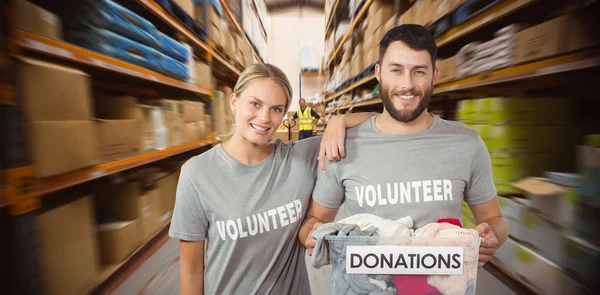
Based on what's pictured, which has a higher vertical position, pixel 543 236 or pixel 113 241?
pixel 543 236

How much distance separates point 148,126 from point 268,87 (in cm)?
112

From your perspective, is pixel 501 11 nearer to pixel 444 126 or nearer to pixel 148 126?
pixel 444 126

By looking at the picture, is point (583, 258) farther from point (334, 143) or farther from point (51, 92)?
point (51, 92)

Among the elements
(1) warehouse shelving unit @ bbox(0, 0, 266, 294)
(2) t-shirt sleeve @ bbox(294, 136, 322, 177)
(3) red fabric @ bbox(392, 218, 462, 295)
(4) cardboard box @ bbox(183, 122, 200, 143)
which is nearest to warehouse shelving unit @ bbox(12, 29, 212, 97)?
(1) warehouse shelving unit @ bbox(0, 0, 266, 294)

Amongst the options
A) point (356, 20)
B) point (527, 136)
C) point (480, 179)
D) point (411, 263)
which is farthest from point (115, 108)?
point (356, 20)

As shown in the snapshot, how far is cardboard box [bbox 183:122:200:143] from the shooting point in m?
1.96

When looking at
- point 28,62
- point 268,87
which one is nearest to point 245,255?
point 268,87

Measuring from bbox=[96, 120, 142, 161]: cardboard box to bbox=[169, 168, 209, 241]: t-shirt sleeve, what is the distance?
633 mm

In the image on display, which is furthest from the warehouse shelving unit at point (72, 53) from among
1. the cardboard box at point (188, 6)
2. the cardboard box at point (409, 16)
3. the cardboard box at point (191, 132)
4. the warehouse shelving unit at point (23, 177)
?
the cardboard box at point (409, 16)

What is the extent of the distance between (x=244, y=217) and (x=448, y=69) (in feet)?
4.00

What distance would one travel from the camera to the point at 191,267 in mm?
824

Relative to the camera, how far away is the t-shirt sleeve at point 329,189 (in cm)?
86

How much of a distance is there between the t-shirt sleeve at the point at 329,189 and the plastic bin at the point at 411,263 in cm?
28

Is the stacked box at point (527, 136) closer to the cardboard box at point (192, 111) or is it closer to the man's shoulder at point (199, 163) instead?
the man's shoulder at point (199, 163)
